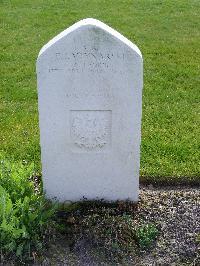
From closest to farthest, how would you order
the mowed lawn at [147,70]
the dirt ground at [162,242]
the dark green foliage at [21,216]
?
the dark green foliage at [21,216] → the dirt ground at [162,242] → the mowed lawn at [147,70]

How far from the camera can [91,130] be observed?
4.01 m

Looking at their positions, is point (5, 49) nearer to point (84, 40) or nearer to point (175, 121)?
point (175, 121)

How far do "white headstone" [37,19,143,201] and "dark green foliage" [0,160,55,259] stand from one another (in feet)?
0.74

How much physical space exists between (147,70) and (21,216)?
4160 mm

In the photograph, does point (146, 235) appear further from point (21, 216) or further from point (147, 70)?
point (147, 70)

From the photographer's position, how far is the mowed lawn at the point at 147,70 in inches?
208

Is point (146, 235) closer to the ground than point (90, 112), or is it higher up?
closer to the ground

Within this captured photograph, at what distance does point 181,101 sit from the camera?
650 centimetres

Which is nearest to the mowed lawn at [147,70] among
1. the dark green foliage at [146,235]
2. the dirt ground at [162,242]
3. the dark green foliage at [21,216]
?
the dirt ground at [162,242]

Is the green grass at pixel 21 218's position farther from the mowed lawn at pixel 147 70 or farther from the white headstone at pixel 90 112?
the mowed lawn at pixel 147 70

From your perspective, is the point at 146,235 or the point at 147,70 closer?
the point at 146,235

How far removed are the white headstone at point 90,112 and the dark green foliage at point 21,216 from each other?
224 millimetres

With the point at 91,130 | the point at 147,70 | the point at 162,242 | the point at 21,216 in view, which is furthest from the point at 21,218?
the point at 147,70

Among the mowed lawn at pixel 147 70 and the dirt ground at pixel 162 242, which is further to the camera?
the mowed lawn at pixel 147 70
